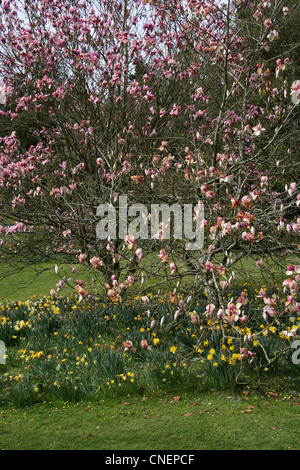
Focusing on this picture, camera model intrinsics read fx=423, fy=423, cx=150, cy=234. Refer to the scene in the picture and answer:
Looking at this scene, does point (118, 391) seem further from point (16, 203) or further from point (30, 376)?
point (16, 203)

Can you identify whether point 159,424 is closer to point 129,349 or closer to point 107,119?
point 129,349

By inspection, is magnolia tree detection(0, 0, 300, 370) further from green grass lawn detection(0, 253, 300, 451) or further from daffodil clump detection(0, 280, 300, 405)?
green grass lawn detection(0, 253, 300, 451)

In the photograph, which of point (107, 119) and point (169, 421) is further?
point (107, 119)

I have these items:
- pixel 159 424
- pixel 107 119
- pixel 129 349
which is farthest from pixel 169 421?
pixel 107 119

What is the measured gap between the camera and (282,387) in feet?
12.4

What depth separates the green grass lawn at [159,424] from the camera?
3062 millimetres

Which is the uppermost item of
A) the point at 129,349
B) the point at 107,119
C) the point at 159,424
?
the point at 107,119

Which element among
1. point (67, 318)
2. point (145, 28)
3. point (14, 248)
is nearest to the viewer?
point (67, 318)

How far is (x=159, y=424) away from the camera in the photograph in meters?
3.31

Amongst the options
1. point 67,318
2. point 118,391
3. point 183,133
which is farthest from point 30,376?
point 183,133

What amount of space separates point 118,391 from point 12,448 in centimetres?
101

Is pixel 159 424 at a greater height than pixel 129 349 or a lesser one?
lesser

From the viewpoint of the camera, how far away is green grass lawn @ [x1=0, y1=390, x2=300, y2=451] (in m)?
3.06

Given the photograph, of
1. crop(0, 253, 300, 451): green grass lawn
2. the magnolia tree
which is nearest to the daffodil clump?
crop(0, 253, 300, 451): green grass lawn
